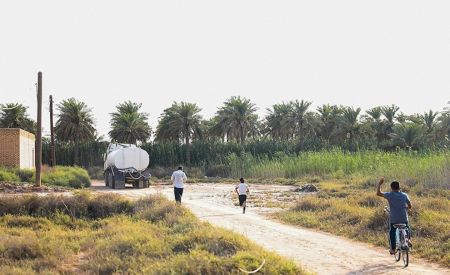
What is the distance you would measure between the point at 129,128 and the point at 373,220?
55751 mm

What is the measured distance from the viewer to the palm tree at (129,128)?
71.6 metres

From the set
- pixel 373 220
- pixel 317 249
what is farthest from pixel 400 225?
pixel 373 220

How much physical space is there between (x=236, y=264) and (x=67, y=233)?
31.1ft

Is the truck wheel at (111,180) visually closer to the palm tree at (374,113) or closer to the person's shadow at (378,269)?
the person's shadow at (378,269)

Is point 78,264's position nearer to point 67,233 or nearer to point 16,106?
point 67,233

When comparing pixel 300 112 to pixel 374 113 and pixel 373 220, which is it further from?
pixel 373 220

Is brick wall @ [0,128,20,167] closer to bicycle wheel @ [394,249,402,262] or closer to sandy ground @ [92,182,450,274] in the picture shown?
sandy ground @ [92,182,450,274]

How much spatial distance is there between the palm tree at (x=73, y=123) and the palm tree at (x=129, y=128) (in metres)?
2.99

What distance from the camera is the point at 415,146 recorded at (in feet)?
208

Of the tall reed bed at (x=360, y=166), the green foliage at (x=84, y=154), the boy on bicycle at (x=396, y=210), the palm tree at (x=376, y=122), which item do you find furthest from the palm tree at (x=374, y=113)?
the boy on bicycle at (x=396, y=210)

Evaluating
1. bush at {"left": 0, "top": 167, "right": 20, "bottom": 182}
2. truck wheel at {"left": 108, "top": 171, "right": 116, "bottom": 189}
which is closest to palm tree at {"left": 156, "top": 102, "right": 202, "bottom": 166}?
truck wheel at {"left": 108, "top": 171, "right": 116, "bottom": 189}

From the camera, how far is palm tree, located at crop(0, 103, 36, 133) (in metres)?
71.9

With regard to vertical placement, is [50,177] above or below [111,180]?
above

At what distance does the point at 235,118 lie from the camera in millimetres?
74312
